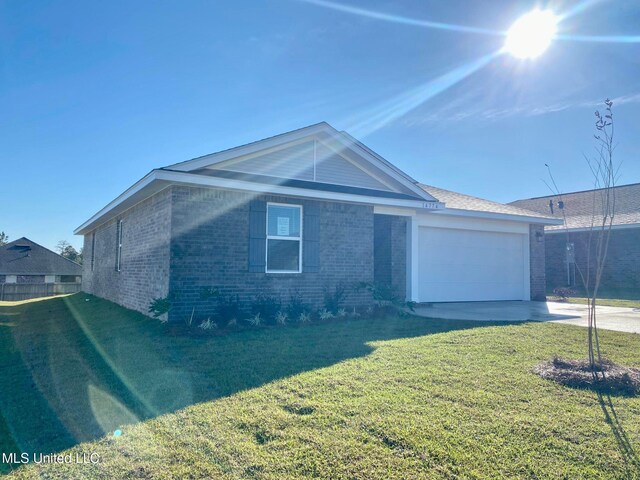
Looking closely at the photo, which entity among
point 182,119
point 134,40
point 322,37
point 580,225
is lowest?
point 580,225

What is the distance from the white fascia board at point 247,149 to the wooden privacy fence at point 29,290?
24.0 m

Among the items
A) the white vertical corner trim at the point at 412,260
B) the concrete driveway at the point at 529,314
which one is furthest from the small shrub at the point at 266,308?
the white vertical corner trim at the point at 412,260

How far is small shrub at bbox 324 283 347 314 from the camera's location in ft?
32.6

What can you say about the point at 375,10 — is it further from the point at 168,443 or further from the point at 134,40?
the point at 168,443

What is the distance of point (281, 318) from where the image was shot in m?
8.69

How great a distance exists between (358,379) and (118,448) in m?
2.55

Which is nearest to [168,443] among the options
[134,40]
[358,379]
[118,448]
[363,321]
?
[118,448]

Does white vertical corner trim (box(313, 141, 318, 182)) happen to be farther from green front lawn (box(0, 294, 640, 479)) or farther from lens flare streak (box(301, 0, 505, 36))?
green front lawn (box(0, 294, 640, 479))

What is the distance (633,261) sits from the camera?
18.5 metres

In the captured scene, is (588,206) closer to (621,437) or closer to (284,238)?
(284,238)

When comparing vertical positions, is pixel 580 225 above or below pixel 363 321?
above

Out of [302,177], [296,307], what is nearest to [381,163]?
[302,177]

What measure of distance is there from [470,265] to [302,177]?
22.0 feet

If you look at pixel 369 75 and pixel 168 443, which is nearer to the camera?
pixel 168 443
